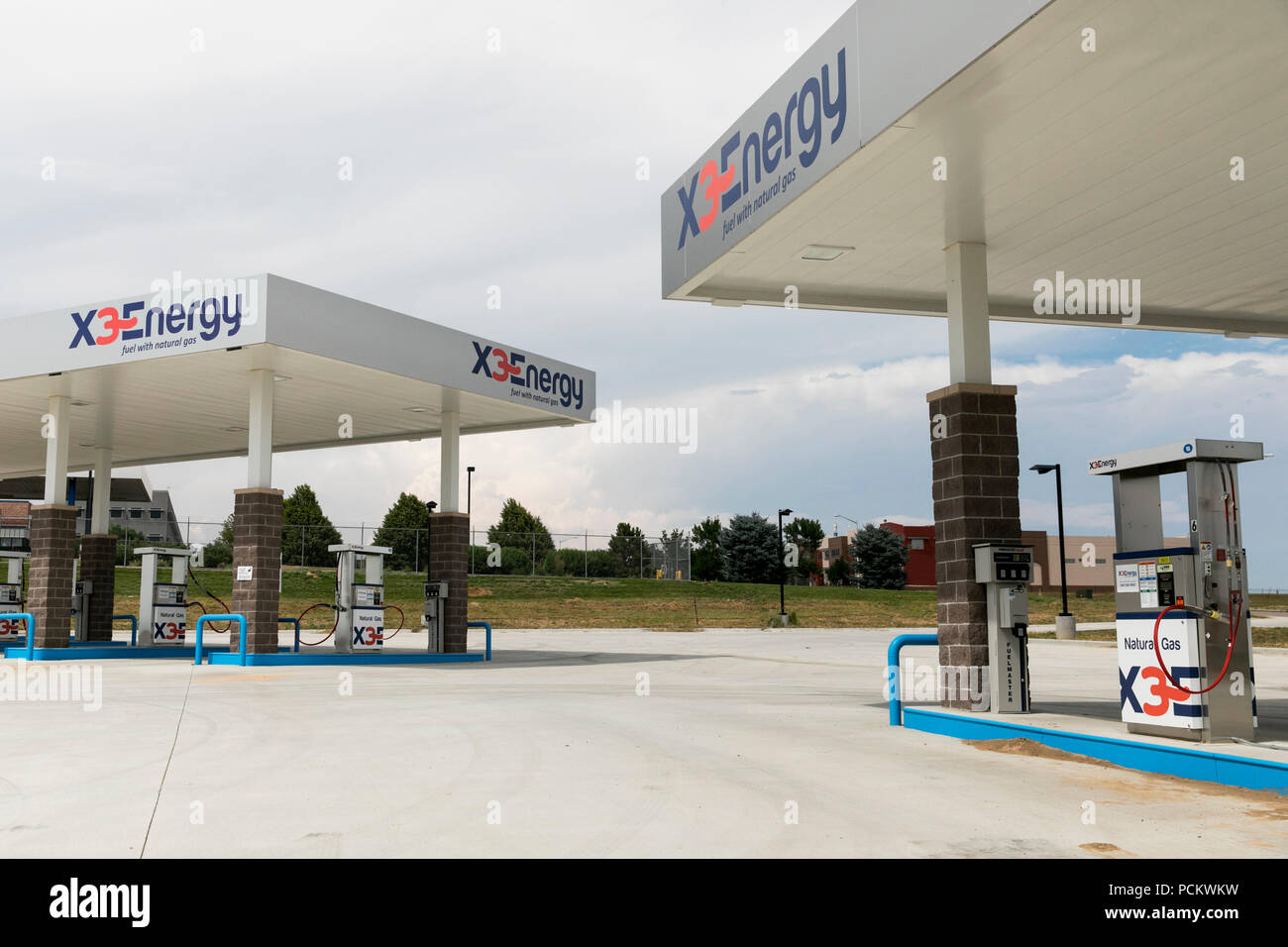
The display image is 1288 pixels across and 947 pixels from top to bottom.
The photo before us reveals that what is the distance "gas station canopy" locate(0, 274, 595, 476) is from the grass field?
16.1 meters

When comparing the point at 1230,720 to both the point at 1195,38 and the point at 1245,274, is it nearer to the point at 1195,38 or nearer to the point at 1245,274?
the point at 1195,38

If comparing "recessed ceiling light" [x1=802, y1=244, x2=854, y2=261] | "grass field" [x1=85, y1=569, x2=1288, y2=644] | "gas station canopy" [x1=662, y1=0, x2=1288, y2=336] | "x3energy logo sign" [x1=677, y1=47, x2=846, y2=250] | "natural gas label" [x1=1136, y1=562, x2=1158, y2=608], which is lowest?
"grass field" [x1=85, y1=569, x2=1288, y2=644]

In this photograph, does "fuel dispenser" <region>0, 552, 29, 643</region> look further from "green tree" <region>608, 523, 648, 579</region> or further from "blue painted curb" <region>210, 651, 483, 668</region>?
"green tree" <region>608, 523, 648, 579</region>

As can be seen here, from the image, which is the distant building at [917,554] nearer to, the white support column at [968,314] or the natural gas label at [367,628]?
the natural gas label at [367,628]

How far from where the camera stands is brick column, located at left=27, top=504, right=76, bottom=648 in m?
22.3

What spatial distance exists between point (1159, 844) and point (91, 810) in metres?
6.09

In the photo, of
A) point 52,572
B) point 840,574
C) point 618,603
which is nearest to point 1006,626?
point 52,572

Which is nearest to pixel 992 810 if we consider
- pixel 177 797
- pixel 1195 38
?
pixel 177 797

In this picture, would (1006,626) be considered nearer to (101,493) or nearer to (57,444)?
(57,444)

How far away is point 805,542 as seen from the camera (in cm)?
10206

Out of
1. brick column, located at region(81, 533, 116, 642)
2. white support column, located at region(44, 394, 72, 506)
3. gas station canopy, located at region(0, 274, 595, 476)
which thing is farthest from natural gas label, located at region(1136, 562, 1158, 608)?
brick column, located at region(81, 533, 116, 642)

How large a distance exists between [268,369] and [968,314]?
43.4 ft

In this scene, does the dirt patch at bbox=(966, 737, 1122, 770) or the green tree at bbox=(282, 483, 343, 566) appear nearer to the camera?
the dirt patch at bbox=(966, 737, 1122, 770)

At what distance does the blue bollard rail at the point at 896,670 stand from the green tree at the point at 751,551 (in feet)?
218
